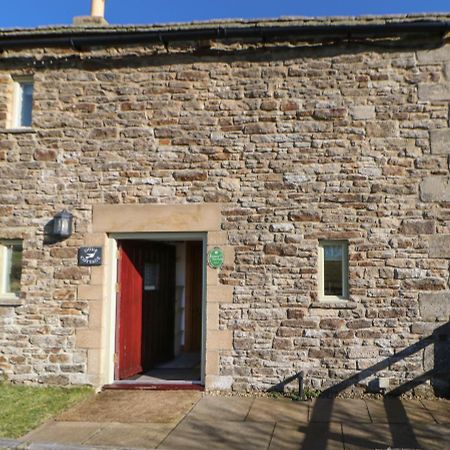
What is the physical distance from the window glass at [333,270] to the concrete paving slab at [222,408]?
1.89 metres

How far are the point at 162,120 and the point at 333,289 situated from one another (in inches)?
140

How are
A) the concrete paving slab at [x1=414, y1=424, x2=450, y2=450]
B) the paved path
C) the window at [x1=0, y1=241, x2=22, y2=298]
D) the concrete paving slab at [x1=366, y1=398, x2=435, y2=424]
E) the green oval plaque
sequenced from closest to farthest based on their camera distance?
1. the concrete paving slab at [x1=414, y1=424, x2=450, y2=450]
2. the paved path
3. the concrete paving slab at [x1=366, y1=398, x2=435, y2=424]
4. the green oval plaque
5. the window at [x1=0, y1=241, x2=22, y2=298]

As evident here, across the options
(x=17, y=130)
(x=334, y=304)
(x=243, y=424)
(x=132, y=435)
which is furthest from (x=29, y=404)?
(x=334, y=304)

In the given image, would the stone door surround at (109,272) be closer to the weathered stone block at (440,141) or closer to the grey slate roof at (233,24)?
the grey slate roof at (233,24)

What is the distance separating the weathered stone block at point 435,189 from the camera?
6.95 m

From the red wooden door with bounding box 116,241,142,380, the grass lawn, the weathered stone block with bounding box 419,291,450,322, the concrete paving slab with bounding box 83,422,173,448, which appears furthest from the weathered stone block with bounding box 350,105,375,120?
the grass lawn

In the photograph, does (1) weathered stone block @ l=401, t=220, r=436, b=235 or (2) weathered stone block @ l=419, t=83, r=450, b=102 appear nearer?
(1) weathered stone block @ l=401, t=220, r=436, b=235

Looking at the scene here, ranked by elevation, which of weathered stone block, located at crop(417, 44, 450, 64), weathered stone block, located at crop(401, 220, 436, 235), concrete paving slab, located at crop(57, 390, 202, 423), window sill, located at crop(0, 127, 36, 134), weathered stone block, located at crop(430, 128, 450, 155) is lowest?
concrete paving slab, located at crop(57, 390, 202, 423)

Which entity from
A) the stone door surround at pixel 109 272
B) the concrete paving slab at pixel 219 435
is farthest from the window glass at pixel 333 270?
the concrete paving slab at pixel 219 435

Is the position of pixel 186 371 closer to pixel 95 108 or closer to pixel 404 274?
pixel 404 274

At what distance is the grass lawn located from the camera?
5527mm

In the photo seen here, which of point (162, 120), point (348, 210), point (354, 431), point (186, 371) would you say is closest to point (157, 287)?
point (186, 371)

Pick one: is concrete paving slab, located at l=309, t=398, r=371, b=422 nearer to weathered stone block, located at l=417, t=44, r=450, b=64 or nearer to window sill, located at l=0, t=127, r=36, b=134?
weathered stone block, located at l=417, t=44, r=450, b=64

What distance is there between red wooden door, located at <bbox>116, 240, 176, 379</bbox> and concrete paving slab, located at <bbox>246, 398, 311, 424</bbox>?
2.29m
